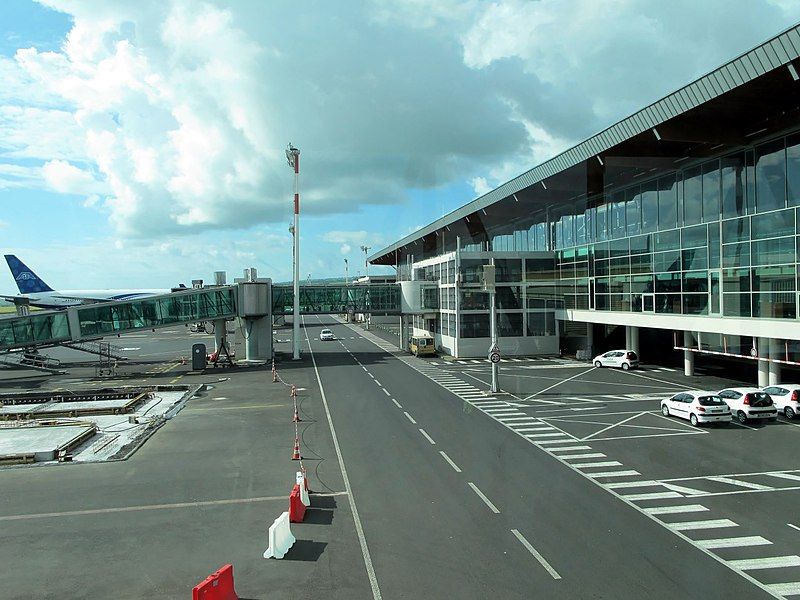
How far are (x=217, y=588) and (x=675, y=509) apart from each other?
10316mm

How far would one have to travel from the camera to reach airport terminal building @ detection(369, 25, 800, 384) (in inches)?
1040

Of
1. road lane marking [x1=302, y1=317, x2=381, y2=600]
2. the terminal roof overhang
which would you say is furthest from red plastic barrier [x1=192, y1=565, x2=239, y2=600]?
the terminal roof overhang

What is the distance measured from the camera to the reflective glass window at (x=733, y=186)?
30.7 m

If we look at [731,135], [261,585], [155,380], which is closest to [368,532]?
[261,585]

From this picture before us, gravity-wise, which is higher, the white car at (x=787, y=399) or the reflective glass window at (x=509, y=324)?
the reflective glass window at (x=509, y=324)

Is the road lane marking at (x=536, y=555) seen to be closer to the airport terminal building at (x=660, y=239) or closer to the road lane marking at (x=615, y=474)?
the road lane marking at (x=615, y=474)

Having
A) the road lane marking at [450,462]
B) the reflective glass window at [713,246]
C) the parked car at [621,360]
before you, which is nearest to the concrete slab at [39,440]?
the road lane marking at [450,462]

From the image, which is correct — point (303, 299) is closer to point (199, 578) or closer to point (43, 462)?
point (43, 462)

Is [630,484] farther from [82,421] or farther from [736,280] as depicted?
[82,421]

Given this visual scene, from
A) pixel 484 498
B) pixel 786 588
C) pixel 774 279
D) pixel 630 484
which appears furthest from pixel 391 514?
pixel 774 279

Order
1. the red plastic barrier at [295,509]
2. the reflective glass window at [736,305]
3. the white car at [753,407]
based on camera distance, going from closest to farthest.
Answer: the red plastic barrier at [295,509], the white car at [753,407], the reflective glass window at [736,305]

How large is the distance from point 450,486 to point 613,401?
15916 millimetres

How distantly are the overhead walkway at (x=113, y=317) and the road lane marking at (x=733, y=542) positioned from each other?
41822 mm

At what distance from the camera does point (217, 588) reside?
8953 millimetres
